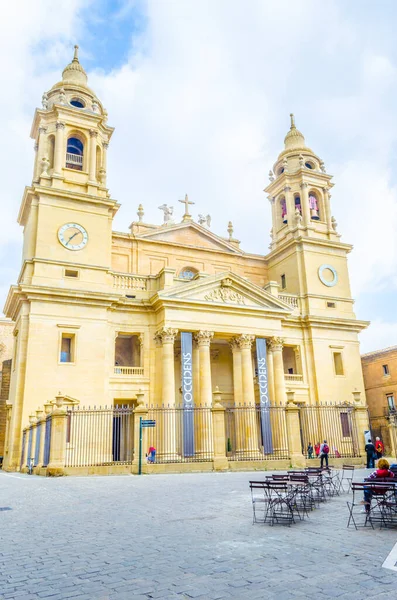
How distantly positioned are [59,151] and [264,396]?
1904cm

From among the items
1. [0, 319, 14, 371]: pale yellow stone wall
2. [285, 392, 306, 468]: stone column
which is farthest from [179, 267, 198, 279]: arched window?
[0, 319, 14, 371]: pale yellow stone wall

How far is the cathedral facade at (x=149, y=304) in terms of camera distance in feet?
83.8

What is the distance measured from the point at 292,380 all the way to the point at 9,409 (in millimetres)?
17311

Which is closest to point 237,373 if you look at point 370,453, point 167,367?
point 167,367

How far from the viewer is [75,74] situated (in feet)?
110

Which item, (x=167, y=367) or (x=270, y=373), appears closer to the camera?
(x=167, y=367)

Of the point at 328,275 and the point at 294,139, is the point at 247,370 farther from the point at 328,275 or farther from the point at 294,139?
the point at 294,139

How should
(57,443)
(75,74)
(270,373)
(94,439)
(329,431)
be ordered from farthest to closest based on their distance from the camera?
(75,74) → (329,431) → (270,373) → (94,439) → (57,443)

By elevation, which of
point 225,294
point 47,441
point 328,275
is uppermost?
point 328,275

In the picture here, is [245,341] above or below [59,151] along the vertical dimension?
below

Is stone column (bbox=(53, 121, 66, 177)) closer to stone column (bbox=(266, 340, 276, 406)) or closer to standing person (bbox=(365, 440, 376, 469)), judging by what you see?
stone column (bbox=(266, 340, 276, 406))

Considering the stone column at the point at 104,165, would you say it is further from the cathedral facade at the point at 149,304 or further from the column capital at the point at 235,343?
the column capital at the point at 235,343

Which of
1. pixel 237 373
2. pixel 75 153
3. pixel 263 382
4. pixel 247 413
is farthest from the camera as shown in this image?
pixel 75 153

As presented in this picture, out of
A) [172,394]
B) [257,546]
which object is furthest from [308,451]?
[257,546]
